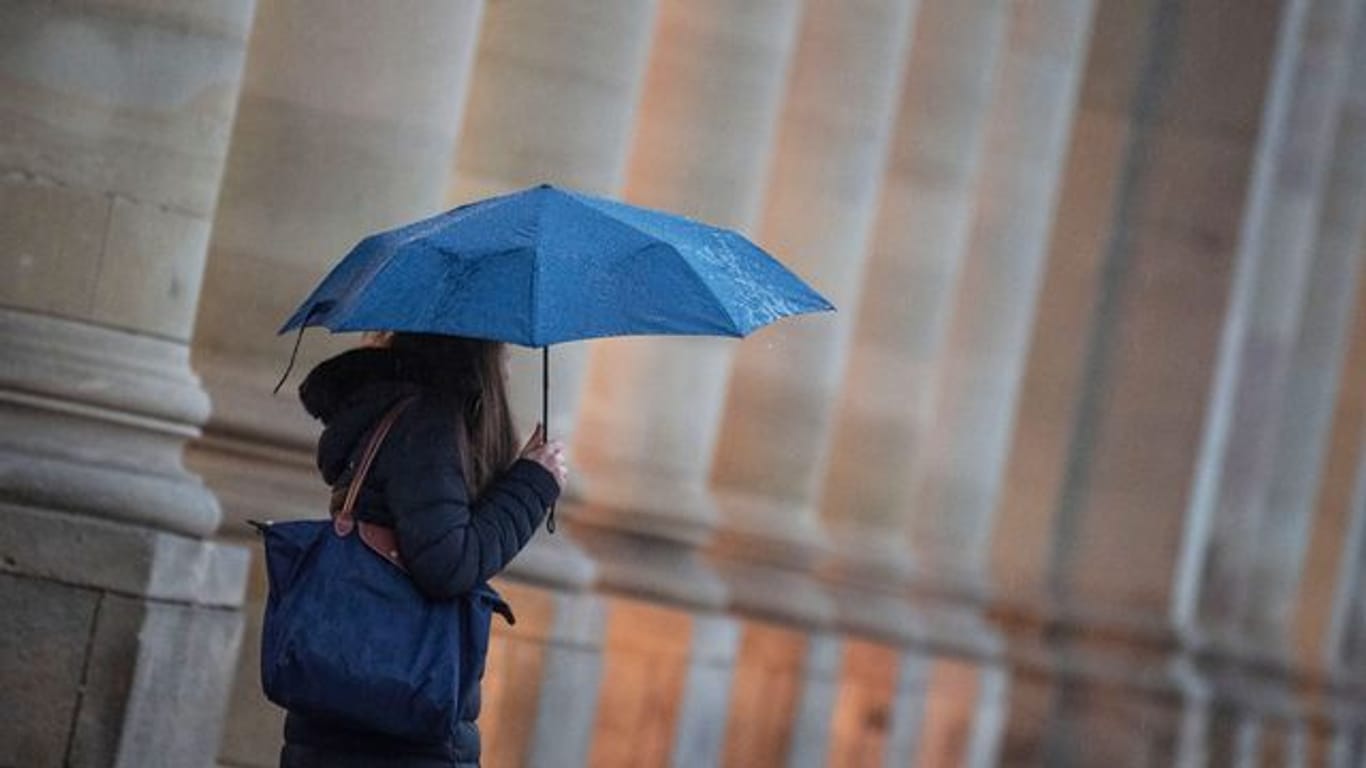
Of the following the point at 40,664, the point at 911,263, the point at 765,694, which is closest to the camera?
the point at 40,664

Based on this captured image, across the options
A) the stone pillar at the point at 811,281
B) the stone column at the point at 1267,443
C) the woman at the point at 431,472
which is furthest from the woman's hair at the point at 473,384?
the stone column at the point at 1267,443

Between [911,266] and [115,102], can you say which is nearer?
[115,102]

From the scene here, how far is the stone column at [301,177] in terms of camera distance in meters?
15.7

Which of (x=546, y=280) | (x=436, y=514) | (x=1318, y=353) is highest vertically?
(x=1318, y=353)

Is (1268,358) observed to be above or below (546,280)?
above

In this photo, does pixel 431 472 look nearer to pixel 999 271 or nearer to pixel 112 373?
pixel 112 373

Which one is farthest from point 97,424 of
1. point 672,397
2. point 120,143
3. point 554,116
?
point 672,397

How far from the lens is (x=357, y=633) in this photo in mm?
10188

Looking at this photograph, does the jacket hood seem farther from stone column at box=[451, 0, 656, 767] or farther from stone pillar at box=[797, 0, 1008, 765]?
stone pillar at box=[797, 0, 1008, 765]

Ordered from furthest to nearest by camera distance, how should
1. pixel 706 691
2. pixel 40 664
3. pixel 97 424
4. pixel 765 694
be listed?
pixel 765 694
pixel 706 691
pixel 97 424
pixel 40 664

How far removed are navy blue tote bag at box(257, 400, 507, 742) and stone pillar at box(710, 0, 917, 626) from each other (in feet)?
41.4

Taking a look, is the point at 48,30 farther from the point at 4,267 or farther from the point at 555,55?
the point at 555,55

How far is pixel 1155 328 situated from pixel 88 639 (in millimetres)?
18324

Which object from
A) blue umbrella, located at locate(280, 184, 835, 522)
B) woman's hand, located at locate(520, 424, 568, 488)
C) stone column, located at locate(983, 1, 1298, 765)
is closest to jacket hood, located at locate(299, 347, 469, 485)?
blue umbrella, located at locate(280, 184, 835, 522)
